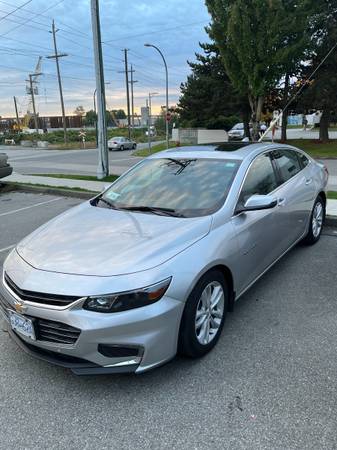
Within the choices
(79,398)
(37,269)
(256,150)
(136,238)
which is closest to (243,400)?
(79,398)

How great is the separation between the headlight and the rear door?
208cm

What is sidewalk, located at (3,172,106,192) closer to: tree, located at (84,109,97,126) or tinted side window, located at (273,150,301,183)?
tinted side window, located at (273,150,301,183)

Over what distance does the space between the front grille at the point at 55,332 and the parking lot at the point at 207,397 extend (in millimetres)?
425

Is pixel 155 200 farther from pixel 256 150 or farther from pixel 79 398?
pixel 79 398

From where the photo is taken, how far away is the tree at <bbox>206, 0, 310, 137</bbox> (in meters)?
18.3

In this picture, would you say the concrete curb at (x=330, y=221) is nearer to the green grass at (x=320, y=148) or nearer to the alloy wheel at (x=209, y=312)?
the alloy wheel at (x=209, y=312)

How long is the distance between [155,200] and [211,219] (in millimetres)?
721

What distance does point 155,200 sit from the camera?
379 cm

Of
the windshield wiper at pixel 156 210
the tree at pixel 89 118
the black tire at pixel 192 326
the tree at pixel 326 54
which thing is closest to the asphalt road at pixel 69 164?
the tree at pixel 326 54

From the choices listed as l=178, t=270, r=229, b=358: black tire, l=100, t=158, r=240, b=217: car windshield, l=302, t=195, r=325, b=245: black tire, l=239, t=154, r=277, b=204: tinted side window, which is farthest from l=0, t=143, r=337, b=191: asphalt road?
l=178, t=270, r=229, b=358: black tire

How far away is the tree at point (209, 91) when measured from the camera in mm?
27484

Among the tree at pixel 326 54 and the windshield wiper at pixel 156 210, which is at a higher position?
the tree at pixel 326 54

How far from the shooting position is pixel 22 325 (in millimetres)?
2717

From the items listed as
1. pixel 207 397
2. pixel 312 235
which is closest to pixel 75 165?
pixel 312 235
